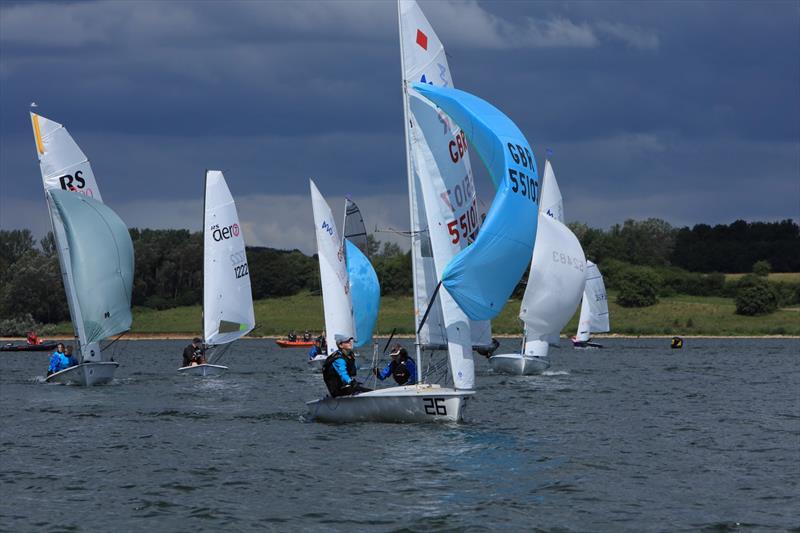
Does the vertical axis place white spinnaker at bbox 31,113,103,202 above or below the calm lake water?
above

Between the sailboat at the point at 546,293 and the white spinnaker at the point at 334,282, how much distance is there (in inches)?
274

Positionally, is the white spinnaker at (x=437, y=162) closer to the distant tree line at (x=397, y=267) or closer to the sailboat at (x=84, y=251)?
the sailboat at (x=84, y=251)

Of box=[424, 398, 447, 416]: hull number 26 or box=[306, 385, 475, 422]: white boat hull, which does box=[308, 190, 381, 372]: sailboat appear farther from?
box=[424, 398, 447, 416]: hull number 26

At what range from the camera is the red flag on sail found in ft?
91.8

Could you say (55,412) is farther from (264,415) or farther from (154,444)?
(154,444)

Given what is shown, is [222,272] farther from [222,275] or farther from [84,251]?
[84,251]

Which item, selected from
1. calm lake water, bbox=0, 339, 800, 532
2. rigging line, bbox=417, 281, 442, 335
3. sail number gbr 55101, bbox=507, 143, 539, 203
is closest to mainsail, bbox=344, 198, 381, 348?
calm lake water, bbox=0, 339, 800, 532

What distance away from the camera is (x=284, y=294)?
14850cm

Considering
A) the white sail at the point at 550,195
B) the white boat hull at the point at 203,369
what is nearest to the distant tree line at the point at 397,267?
the white sail at the point at 550,195

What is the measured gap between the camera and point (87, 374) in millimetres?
42406

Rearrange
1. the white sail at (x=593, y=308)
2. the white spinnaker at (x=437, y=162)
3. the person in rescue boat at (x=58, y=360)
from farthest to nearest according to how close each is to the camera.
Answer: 1. the white sail at (x=593, y=308)
2. the person in rescue boat at (x=58, y=360)
3. the white spinnaker at (x=437, y=162)

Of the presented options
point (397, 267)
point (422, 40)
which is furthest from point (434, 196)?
point (397, 267)

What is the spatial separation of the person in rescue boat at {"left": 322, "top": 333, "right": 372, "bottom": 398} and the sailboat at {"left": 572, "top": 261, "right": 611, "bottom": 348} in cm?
5640

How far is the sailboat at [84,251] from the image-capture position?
139 ft
